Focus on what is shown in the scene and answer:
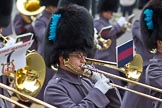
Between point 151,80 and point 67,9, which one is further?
point 151,80

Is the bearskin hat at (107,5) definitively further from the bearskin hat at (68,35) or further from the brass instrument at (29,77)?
the brass instrument at (29,77)

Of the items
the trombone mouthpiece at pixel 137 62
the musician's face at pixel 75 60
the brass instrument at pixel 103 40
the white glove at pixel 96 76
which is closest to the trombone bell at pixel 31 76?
the musician's face at pixel 75 60

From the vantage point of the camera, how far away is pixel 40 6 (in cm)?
625

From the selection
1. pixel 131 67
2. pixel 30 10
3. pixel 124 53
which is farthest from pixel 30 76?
pixel 30 10

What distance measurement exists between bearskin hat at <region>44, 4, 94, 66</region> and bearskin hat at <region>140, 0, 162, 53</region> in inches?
23.7

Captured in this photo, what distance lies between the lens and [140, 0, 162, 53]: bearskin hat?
11.8ft

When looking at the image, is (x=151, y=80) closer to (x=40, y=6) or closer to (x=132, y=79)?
(x=132, y=79)

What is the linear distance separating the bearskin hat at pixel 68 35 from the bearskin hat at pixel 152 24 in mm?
601

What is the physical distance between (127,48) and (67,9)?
17.2 inches

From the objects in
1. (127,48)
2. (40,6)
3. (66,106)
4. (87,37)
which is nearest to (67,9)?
(87,37)

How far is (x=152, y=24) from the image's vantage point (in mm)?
3633

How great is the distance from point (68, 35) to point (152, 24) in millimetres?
792

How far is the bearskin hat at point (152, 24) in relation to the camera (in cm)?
359

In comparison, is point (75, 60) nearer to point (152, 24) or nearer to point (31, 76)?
point (31, 76)
